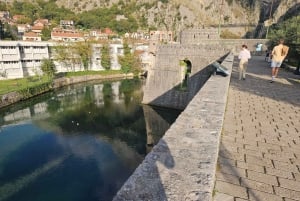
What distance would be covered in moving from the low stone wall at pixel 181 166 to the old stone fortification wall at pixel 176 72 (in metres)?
15.4

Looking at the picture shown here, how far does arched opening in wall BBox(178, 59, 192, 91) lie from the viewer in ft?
65.5

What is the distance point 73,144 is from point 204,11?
80.4 meters

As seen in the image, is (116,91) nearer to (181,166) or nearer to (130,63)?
(130,63)

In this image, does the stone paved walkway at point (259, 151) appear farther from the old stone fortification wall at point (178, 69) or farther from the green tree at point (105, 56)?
the green tree at point (105, 56)

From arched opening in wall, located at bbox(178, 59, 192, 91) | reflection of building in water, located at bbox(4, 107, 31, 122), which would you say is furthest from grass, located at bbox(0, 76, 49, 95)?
arched opening in wall, located at bbox(178, 59, 192, 91)

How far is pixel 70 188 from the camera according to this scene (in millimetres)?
11328

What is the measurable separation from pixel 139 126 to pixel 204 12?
75.5m

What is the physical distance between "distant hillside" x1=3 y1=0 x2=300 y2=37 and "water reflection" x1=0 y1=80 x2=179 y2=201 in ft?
140

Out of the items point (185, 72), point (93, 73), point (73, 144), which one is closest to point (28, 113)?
point (73, 144)

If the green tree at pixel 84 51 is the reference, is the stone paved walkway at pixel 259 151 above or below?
above

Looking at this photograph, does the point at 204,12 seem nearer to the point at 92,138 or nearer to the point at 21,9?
the point at 21,9

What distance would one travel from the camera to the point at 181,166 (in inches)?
93.7

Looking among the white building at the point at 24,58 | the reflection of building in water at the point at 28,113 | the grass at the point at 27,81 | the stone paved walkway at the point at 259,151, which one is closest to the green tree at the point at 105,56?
the white building at the point at 24,58

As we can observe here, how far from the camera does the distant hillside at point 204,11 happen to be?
6046 cm
